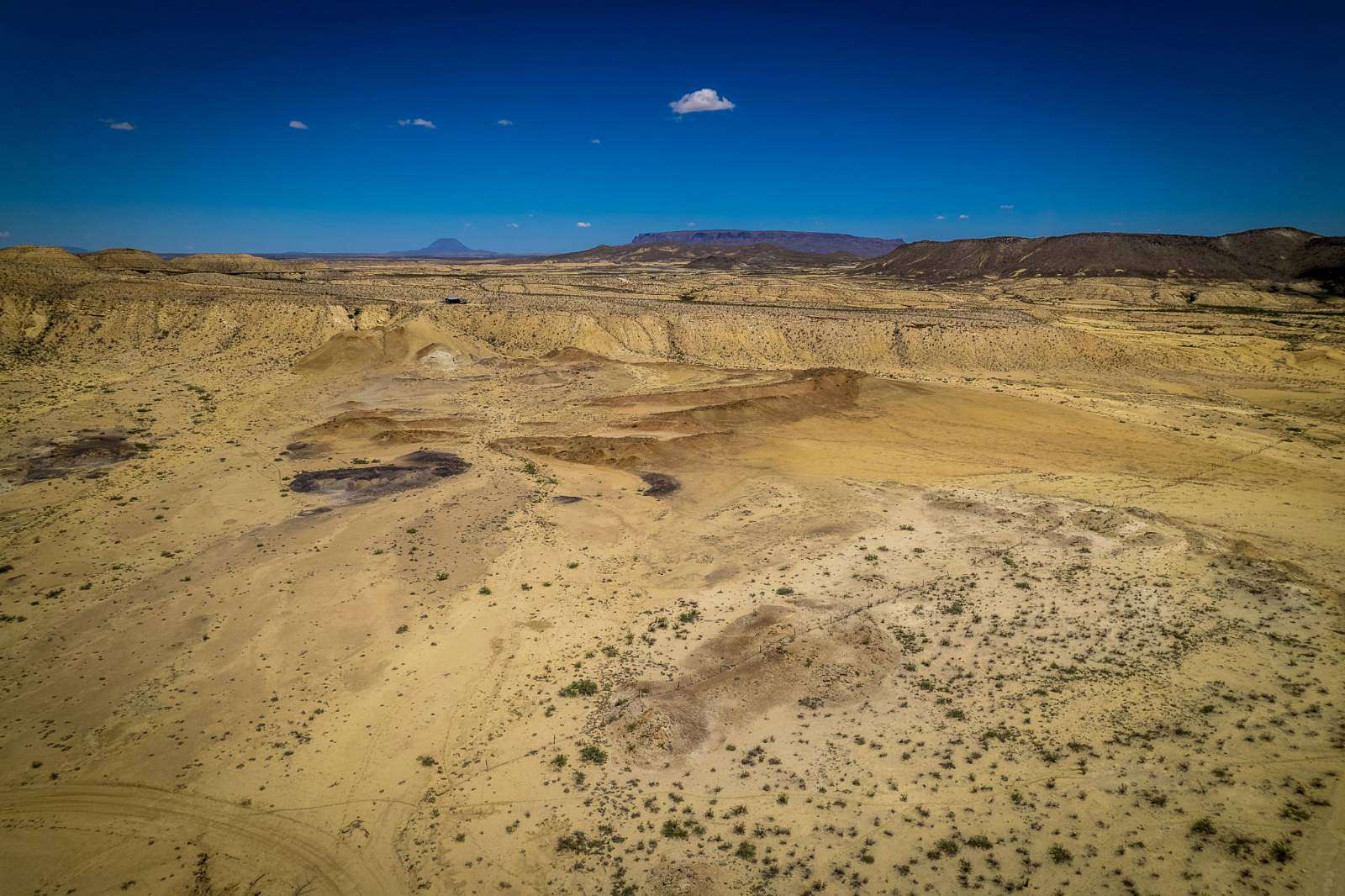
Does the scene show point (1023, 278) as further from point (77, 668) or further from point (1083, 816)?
point (77, 668)

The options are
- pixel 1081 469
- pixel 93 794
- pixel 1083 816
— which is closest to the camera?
pixel 1083 816

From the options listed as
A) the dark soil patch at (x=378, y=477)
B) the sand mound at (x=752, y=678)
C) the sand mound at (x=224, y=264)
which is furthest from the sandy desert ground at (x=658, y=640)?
the sand mound at (x=224, y=264)

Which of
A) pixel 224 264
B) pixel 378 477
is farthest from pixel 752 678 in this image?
pixel 224 264

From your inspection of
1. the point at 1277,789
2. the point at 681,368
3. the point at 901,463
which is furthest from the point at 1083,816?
the point at 681,368

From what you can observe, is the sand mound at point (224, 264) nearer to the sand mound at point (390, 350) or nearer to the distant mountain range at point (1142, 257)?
the sand mound at point (390, 350)

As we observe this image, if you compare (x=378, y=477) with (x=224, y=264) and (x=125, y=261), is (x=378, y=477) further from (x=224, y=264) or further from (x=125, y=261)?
(x=224, y=264)

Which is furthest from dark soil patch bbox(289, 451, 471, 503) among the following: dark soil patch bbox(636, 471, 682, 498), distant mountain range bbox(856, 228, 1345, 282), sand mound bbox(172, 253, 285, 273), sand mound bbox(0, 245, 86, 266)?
distant mountain range bbox(856, 228, 1345, 282)
